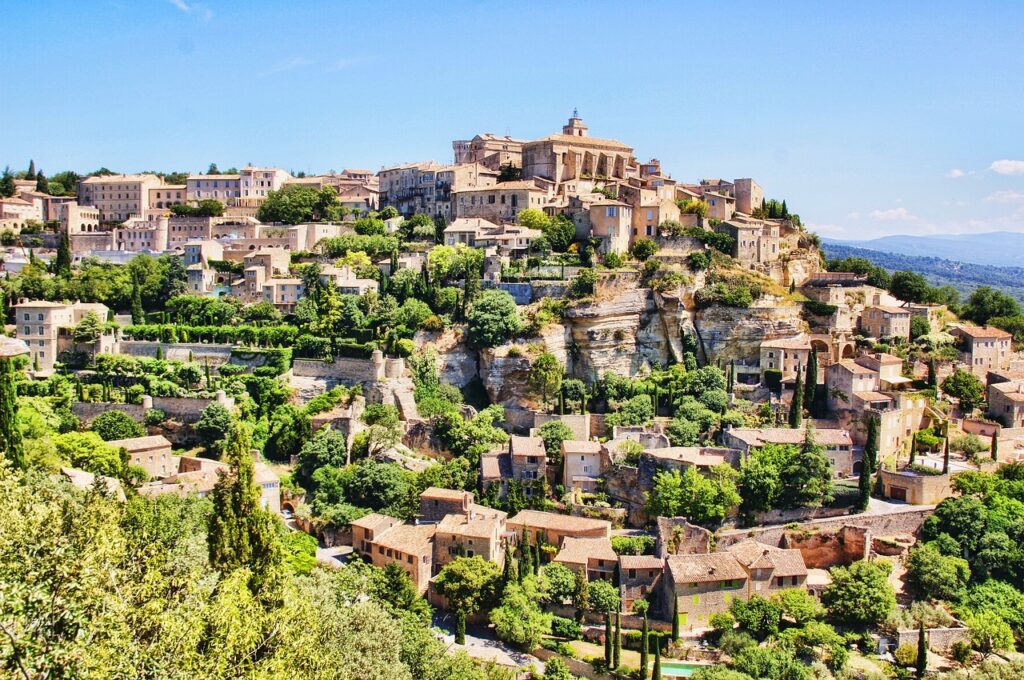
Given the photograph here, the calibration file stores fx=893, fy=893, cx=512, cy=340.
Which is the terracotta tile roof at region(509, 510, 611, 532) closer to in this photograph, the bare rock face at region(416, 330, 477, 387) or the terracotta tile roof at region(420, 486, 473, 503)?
the terracotta tile roof at region(420, 486, 473, 503)

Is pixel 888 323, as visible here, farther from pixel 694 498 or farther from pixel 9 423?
pixel 9 423

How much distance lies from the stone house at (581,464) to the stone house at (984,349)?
66.1 ft

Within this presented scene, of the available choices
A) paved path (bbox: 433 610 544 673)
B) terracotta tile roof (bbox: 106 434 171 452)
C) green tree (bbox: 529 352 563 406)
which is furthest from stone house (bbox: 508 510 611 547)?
terracotta tile roof (bbox: 106 434 171 452)

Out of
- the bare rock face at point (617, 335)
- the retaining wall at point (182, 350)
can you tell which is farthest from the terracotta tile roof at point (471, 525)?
the retaining wall at point (182, 350)

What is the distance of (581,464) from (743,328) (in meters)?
13.2

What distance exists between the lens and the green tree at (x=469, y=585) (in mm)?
30656

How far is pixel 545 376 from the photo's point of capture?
4269 cm

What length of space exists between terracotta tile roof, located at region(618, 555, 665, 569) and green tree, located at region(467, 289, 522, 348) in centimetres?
1549

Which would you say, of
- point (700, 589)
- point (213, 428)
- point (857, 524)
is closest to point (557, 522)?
point (700, 589)

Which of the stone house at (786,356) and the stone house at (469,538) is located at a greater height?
the stone house at (786,356)

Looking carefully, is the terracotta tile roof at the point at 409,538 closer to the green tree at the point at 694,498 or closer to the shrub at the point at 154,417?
the green tree at the point at 694,498

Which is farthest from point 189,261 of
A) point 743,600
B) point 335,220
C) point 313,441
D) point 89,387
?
point 743,600

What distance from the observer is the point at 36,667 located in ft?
39.2

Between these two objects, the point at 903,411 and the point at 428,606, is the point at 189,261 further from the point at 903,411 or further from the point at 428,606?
the point at 903,411
